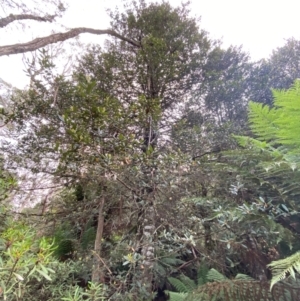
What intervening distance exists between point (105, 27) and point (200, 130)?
2.26 m

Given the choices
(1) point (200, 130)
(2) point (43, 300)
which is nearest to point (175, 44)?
(1) point (200, 130)

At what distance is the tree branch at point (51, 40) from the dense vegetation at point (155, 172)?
0.15 m

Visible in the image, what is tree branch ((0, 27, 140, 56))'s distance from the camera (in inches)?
88.4

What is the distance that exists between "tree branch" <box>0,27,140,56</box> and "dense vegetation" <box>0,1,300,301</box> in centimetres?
15

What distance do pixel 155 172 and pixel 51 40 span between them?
2011mm

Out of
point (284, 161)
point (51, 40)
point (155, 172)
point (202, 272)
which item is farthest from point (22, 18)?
point (202, 272)

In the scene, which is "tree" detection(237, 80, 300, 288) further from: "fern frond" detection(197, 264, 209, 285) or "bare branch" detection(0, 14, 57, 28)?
"bare branch" detection(0, 14, 57, 28)

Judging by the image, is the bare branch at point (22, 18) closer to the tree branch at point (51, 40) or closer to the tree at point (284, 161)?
the tree branch at point (51, 40)

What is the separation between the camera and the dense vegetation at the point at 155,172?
1.21 metres

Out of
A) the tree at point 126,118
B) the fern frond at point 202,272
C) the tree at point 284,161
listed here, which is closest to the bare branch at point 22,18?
the tree at point 126,118

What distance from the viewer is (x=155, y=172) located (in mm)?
1931

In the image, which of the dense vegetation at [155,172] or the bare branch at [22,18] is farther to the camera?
the bare branch at [22,18]

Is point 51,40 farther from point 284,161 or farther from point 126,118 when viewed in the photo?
point 284,161

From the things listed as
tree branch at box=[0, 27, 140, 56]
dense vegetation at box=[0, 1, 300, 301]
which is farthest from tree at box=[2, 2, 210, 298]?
tree branch at box=[0, 27, 140, 56]
